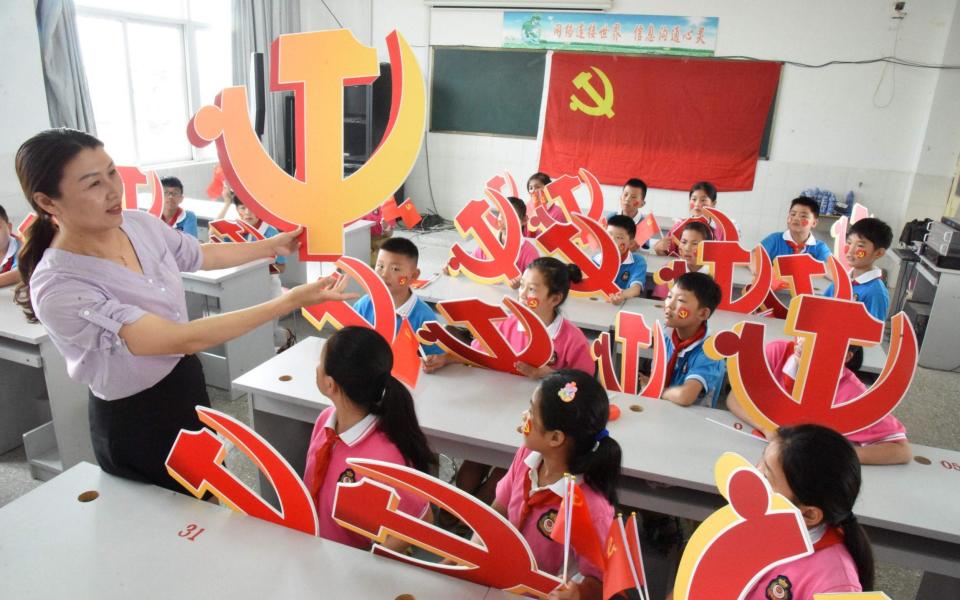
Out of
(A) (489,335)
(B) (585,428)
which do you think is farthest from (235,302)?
(B) (585,428)

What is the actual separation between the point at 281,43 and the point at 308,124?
171 millimetres

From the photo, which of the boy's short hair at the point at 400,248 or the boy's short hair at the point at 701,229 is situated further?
the boy's short hair at the point at 701,229

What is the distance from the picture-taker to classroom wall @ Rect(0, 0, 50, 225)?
4023 mm

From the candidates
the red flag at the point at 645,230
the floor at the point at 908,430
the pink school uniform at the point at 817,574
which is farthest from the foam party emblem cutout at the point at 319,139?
the red flag at the point at 645,230

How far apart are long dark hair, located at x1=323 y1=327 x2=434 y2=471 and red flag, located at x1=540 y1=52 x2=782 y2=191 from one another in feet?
18.7

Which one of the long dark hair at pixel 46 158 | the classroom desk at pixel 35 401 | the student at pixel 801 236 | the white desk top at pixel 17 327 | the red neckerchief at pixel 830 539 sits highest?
the long dark hair at pixel 46 158

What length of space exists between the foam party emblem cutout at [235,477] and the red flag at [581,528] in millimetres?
531

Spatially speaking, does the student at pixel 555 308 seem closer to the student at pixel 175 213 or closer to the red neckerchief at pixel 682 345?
the red neckerchief at pixel 682 345

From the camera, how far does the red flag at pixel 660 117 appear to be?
20.2ft

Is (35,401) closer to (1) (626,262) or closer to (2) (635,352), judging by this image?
(2) (635,352)

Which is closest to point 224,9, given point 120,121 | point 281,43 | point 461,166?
point 120,121

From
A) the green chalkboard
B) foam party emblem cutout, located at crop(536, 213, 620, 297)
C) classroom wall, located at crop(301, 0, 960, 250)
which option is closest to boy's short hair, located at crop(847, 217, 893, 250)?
foam party emblem cutout, located at crop(536, 213, 620, 297)

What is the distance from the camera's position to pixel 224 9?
20.4 ft

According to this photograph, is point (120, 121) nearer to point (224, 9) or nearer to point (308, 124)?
point (224, 9)
